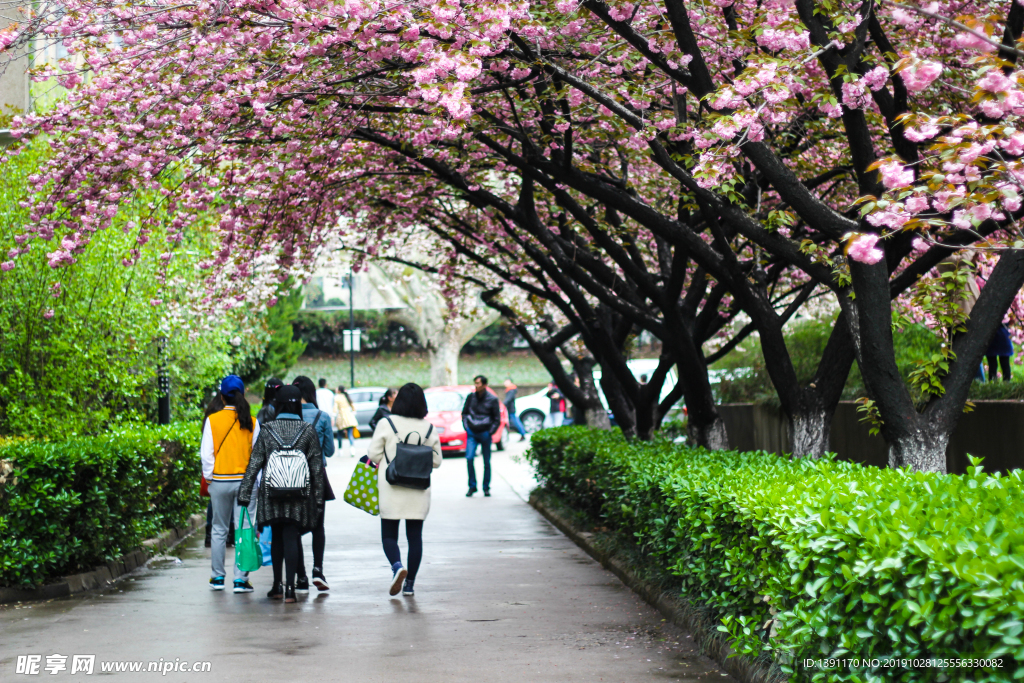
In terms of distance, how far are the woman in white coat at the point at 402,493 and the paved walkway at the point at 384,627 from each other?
0.94 ft

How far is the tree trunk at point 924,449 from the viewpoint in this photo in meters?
6.81

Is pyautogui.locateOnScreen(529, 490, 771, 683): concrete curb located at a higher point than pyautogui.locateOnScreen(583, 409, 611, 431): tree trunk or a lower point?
lower

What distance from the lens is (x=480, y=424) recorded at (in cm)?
1622

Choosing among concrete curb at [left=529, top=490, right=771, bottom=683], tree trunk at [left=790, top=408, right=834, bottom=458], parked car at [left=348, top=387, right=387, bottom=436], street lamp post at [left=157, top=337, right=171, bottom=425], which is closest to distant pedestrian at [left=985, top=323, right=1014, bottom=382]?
tree trunk at [left=790, top=408, right=834, bottom=458]

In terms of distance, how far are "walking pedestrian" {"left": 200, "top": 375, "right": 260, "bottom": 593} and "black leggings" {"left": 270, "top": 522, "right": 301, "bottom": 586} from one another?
56 centimetres

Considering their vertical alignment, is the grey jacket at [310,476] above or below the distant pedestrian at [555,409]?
below

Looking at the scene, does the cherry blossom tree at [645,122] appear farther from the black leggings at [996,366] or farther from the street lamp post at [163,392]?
the street lamp post at [163,392]

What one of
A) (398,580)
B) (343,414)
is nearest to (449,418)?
(343,414)

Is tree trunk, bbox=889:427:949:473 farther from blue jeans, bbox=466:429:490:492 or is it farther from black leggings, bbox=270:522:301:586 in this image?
A: blue jeans, bbox=466:429:490:492

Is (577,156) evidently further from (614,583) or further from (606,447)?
(614,583)

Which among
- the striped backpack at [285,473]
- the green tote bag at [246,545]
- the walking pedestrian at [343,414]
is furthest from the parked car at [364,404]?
the striped backpack at [285,473]

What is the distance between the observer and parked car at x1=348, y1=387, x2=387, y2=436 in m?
34.9

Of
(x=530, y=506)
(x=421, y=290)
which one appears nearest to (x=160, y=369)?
(x=530, y=506)

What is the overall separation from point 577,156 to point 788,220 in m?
3.33
